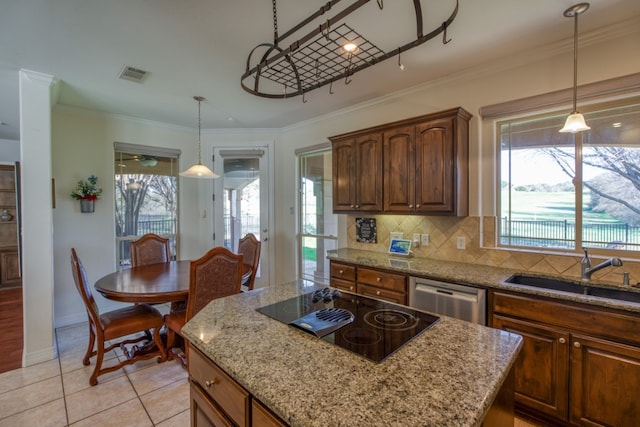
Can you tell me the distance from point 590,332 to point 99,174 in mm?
4936

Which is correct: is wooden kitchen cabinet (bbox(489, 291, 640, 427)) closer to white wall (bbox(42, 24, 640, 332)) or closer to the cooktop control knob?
white wall (bbox(42, 24, 640, 332))

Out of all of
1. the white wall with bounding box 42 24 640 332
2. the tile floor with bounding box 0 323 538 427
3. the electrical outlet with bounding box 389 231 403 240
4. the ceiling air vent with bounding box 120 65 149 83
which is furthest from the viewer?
the electrical outlet with bounding box 389 231 403 240

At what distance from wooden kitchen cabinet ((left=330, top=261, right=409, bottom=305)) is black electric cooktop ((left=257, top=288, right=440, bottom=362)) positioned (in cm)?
96

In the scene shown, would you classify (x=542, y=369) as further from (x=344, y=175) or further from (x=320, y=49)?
(x=320, y=49)

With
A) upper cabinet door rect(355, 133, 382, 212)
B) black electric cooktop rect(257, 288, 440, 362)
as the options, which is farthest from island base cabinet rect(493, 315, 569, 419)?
upper cabinet door rect(355, 133, 382, 212)

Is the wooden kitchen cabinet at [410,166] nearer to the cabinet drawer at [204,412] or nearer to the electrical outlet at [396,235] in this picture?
the electrical outlet at [396,235]

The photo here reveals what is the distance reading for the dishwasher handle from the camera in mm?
2141

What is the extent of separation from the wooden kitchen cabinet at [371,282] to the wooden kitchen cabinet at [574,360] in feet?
2.33

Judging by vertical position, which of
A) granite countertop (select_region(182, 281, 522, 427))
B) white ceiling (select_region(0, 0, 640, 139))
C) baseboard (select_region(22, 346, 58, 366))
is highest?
white ceiling (select_region(0, 0, 640, 139))

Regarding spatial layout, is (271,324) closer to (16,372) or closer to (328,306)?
(328,306)

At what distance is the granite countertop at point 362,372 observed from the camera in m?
0.73

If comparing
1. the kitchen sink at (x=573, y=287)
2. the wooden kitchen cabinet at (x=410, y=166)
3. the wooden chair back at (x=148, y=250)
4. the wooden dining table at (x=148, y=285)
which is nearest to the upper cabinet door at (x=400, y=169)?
the wooden kitchen cabinet at (x=410, y=166)

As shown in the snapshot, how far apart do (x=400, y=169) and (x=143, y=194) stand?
348 centimetres

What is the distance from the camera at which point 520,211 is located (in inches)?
101
